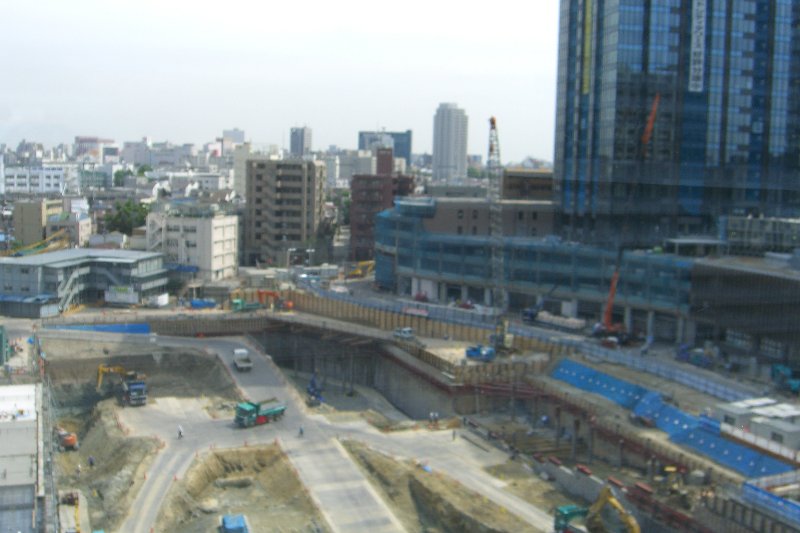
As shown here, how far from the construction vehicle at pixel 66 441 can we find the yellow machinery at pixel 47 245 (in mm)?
43985

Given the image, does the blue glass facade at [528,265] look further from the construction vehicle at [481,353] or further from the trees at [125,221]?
the trees at [125,221]

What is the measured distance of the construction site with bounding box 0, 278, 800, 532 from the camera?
130 ft

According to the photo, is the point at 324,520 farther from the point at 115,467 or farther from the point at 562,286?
the point at 562,286

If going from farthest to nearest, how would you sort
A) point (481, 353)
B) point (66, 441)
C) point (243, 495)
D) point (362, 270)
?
point (362, 270), point (481, 353), point (66, 441), point (243, 495)

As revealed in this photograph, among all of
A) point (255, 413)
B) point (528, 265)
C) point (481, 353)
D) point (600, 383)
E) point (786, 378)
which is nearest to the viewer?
point (255, 413)

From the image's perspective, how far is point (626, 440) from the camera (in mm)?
47625

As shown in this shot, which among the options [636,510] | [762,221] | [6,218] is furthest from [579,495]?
[6,218]

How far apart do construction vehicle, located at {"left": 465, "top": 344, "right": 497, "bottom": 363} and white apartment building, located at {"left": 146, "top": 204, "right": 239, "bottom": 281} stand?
108ft

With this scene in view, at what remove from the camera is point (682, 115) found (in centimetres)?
7906

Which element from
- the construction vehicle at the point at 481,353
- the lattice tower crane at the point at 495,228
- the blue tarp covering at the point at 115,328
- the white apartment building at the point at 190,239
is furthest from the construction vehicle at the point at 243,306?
the construction vehicle at the point at 481,353

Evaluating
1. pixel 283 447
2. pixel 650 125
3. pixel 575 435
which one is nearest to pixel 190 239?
pixel 650 125

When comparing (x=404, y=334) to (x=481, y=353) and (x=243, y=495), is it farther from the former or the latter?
(x=243, y=495)

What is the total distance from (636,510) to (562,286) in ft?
115

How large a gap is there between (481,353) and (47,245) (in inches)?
2283
